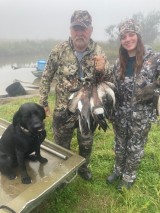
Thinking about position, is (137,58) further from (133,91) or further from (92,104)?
(92,104)

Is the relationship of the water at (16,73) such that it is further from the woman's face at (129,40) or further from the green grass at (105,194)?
the woman's face at (129,40)

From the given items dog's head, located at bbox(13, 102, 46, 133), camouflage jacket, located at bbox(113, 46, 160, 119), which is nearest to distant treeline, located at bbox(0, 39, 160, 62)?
camouflage jacket, located at bbox(113, 46, 160, 119)

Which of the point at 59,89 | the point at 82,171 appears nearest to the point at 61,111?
the point at 59,89

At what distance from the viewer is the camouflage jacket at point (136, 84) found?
3.25 metres

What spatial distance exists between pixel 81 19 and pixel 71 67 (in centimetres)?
59

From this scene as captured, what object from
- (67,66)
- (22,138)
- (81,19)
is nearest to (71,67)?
(67,66)

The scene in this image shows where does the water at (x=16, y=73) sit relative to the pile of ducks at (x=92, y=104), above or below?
below

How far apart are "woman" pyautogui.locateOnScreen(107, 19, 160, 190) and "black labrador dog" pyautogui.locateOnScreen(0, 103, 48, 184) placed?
3.38ft

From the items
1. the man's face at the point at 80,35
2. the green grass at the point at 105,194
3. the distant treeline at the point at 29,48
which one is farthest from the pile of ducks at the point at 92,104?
the distant treeline at the point at 29,48

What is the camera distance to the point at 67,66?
358 cm

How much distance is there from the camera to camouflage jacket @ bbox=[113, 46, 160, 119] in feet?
10.7

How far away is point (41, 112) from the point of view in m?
3.12

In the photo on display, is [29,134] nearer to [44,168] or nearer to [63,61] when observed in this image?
[44,168]

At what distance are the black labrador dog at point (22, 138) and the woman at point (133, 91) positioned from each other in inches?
40.5
